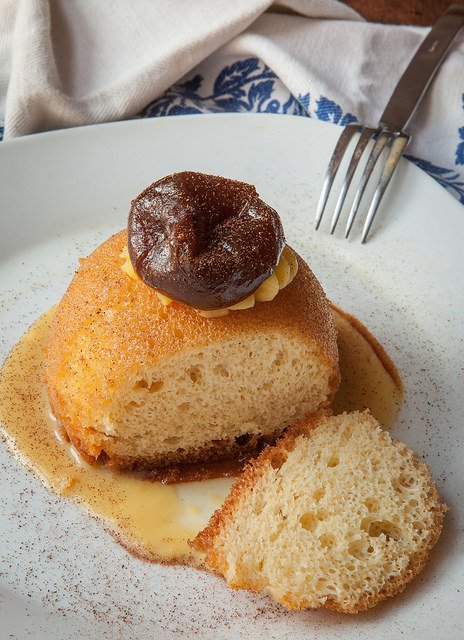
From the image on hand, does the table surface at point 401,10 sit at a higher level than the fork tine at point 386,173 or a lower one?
higher

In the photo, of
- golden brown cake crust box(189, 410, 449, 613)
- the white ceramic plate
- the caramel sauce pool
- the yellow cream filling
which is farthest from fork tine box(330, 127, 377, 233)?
golden brown cake crust box(189, 410, 449, 613)

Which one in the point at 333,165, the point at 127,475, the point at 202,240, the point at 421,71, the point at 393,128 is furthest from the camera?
the point at 421,71

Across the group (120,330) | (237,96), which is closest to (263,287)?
(120,330)

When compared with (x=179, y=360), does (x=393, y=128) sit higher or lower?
higher

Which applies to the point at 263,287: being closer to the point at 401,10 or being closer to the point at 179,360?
the point at 179,360

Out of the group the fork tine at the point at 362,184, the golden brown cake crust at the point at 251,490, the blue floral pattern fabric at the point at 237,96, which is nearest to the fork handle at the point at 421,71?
the fork tine at the point at 362,184

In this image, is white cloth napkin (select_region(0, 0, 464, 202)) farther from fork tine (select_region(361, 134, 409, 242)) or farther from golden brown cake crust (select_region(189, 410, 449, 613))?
golden brown cake crust (select_region(189, 410, 449, 613))

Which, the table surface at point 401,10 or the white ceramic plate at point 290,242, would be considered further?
the table surface at point 401,10

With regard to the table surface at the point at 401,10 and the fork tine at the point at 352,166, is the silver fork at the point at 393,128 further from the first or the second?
the table surface at the point at 401,10
